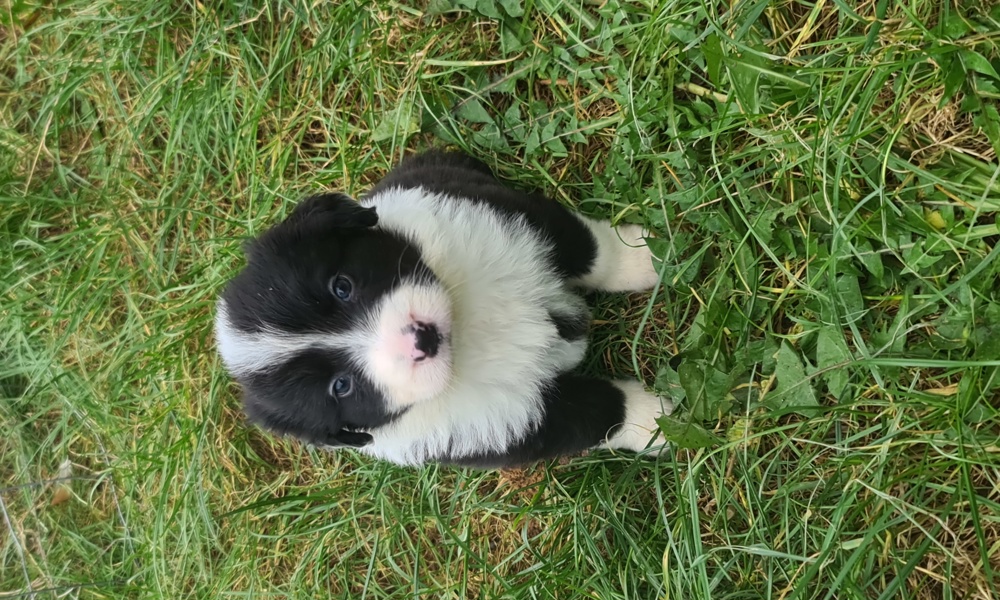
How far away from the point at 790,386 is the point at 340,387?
1524mm

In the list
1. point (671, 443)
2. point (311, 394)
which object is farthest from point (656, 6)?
point (311, 394)

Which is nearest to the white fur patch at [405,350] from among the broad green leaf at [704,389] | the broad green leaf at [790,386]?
the broad green leaf at [704,389]

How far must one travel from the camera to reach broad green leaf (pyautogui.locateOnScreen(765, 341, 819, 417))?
223 centimetres

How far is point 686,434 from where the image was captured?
236cm

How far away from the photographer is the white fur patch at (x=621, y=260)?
263 cm

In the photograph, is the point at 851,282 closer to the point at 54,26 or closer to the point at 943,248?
the point at 943,248

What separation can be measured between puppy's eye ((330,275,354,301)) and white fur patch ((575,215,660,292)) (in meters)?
0.97

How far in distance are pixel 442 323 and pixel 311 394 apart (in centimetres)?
49

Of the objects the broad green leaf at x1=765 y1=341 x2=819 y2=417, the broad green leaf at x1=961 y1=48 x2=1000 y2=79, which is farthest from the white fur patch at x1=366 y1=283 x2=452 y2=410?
the broad green leaf at x1=961 y1=48 x2=1000 y2=79

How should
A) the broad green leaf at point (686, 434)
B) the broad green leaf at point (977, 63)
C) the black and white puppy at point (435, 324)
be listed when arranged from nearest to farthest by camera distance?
the broad green leaf at point (977, 63) < the black and white puppy at point (435, 324) < the broad green leaf at point (686, 434)

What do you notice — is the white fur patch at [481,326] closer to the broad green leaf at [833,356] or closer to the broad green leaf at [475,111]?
the broad green leaf at [475,111]

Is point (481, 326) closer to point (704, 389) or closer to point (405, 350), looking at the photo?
point (405, 350)

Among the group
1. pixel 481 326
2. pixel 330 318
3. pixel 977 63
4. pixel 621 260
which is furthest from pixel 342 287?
pixel 977 63

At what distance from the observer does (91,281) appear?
3.75 m
